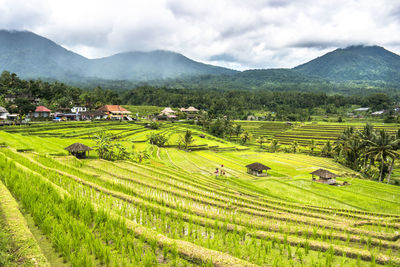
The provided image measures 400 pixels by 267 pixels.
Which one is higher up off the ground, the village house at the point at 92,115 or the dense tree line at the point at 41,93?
the dense tree line at the point at 41,93

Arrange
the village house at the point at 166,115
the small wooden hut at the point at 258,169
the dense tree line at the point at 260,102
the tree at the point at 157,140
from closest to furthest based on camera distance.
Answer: the small wooden hut at the point at 258,169
the tree at the point at 157,140
the village house at the point at 166,115
the dense tree line at the point at 260,102

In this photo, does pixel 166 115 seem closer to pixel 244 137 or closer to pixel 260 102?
pixel 244 137

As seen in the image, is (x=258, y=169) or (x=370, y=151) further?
(x=370, y=151)

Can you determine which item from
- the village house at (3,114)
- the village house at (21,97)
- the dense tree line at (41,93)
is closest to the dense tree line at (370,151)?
the village house at (3,114)

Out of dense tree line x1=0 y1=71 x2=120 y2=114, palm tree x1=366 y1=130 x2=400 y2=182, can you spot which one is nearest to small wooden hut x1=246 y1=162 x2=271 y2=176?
palm tree x1=366 y1=130 x2=400 y2=182

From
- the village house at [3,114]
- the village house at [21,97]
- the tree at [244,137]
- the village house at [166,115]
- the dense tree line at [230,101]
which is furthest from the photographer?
the village house at [166,115]

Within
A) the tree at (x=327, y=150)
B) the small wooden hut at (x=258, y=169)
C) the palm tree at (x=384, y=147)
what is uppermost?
Answer: the palm tree at (x=384, y=147)

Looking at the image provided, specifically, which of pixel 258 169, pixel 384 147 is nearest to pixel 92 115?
pixel 258 169

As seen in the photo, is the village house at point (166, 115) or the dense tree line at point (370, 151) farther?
the village house at point (166, 115)

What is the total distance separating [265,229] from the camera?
6.73 m

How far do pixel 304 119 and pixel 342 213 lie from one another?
397ft

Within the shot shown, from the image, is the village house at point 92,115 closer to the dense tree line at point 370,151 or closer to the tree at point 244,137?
the tree at point 244,137

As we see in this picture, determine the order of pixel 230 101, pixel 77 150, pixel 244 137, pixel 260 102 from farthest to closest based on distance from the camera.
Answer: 1. pixel 260 102
2. pixel 230 101
3. pixel 244 137
4. pixel 77 150

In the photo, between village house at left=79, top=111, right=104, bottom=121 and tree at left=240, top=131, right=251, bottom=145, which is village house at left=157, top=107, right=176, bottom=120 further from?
tree at left=240, top=131, right=251, bottom=145
